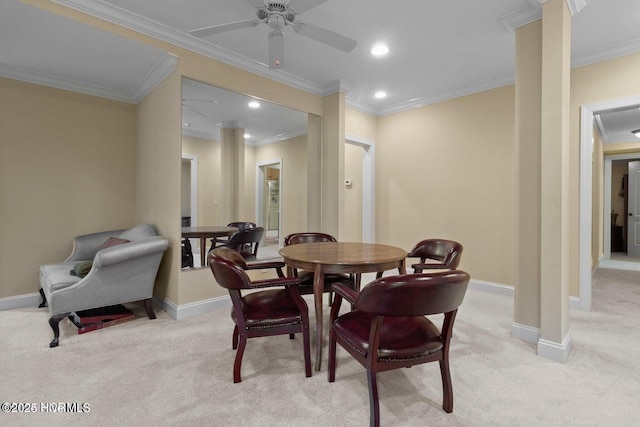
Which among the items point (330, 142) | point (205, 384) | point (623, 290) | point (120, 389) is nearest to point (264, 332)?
point (205, 384)

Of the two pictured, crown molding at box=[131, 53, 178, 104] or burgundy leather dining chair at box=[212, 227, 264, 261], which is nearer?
crown molding at box=[131, 53, 178, 104]

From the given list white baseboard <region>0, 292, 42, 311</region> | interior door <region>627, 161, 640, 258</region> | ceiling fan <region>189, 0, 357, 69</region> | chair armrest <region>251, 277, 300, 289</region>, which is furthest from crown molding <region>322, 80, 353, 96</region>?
interior door <region>627, 161, 640, 258</region>

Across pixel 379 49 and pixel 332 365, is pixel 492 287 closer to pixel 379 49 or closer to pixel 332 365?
pixel 332 365

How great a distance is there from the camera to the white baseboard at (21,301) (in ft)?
10.2

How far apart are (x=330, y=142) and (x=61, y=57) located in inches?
117

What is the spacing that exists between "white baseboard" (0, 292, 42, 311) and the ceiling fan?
3.34 m

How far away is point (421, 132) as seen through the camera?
14.7ft

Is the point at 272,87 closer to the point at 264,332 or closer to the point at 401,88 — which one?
the point at 401,88

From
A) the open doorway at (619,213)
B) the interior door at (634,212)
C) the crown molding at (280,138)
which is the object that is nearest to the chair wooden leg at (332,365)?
the crown molding at (280,138)

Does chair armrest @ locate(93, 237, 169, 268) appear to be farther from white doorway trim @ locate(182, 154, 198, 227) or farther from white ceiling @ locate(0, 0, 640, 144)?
white ceiling @ locate(0, 0, 640, 144)

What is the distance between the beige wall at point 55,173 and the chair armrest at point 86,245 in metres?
0.22

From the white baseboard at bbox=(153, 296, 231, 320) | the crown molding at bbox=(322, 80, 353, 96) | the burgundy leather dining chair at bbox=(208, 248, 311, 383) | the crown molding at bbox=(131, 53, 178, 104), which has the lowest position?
the white baseboard at bbox=(153, 296, 231, 320)

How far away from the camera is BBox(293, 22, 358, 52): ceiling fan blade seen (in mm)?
2146

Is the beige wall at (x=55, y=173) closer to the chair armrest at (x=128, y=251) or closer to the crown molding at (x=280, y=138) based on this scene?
the chair armrest at (x=128, y=251)
